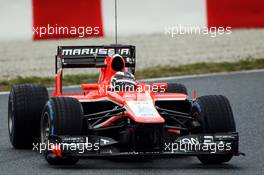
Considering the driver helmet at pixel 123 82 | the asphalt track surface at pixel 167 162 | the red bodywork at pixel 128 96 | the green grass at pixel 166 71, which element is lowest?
the asphalt track surface at pixel 167 162

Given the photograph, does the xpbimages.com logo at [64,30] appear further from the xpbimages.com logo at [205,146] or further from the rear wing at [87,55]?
the xpbimages.com logo at [205,146]

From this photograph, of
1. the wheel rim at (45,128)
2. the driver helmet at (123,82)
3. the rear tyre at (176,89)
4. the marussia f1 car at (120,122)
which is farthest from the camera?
the rear tyre at (176,89)

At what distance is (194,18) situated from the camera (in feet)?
61.4

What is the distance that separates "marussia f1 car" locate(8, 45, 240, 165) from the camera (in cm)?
961

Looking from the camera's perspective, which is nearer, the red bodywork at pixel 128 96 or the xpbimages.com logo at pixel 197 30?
the red bodywork at pixel 128 96

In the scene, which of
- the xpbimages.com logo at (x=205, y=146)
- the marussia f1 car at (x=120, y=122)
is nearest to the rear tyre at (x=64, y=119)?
the marussia f1 car at (x=120, y=122)

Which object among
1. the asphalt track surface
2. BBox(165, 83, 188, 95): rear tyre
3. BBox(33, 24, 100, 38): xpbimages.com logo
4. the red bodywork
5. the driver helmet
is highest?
BBox(33, 24, 100, 38): xpbimages.com logo

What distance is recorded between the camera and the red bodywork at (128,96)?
9.69 meters

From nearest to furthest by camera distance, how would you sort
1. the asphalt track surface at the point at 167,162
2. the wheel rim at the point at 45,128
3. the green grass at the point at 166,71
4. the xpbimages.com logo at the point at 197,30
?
the asphalt track surface at the point at 167,162 → the wheel rim at the point at 45,128 → the green grass at the point at 166,71 → the xpbimages.com logo at the point at 197,30

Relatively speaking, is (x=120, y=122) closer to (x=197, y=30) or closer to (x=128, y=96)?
(x=128, y=96)

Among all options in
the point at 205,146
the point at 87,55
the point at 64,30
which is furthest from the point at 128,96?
Result: the point at 64,30

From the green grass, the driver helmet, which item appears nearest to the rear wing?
the driver helmet

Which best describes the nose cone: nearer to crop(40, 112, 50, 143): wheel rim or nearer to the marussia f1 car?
the marussia f1 car

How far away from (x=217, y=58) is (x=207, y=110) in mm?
8640
